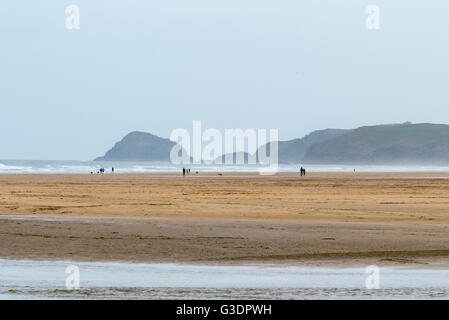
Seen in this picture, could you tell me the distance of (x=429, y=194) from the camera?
37.8m

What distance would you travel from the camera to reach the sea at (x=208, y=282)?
35.6 feet

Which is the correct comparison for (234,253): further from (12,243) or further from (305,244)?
(12,243)

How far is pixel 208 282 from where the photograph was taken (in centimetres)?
1207

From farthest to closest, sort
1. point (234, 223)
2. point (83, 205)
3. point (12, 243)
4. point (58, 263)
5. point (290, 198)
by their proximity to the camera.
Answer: point (290, 198) < point (83, 205) < point (234, 223) < point (12, 243) < point (58, 263)

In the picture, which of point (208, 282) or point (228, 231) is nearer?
point (208, 282)

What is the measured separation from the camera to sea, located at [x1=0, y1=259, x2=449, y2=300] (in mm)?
10859

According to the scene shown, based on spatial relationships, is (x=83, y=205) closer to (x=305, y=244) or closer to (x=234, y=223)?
(x=234, y=223)

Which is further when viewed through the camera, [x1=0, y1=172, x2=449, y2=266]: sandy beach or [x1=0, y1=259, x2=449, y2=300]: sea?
[x1=0, y1=172, x2=449, y2=266]: sandy beach

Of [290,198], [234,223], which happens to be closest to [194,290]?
[234,223]

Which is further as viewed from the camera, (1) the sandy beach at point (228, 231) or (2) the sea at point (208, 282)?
(1) the sandy beach at point (228, 231)

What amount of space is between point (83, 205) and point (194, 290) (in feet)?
60.9
